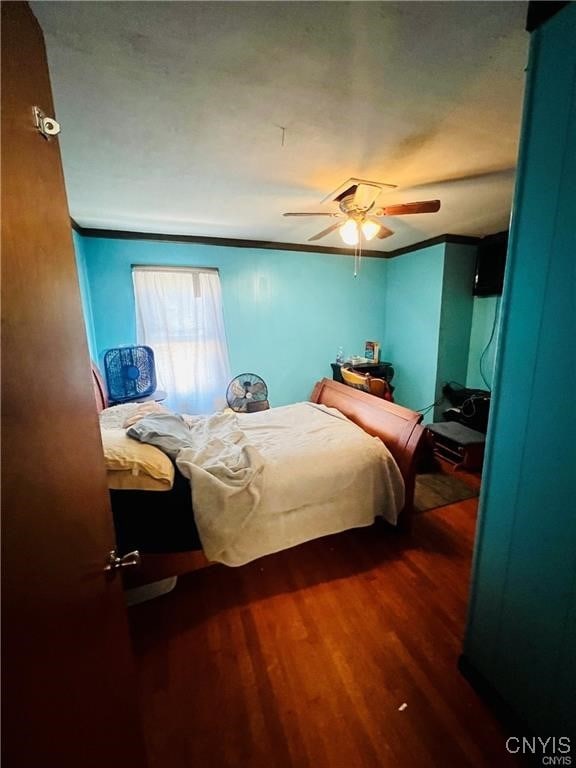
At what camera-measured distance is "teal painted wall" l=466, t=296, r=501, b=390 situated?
11.4ft

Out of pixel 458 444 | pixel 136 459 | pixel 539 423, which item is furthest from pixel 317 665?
pixel 458 444

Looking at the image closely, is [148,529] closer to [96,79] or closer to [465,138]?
[96,79]

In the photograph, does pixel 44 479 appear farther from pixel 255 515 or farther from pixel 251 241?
pixel 251 241

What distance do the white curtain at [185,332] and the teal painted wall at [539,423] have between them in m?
2.99

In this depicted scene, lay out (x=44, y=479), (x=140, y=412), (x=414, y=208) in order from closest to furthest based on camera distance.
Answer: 1. (x=44, y=479)
2. (x=414, y=208)
3. (x=140, y=412)

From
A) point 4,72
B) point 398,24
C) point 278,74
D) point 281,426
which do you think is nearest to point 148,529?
point 281,426

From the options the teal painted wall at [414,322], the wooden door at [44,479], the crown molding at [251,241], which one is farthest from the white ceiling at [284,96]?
the teal painted wall at [414,322]

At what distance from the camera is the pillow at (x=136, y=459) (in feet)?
4.64

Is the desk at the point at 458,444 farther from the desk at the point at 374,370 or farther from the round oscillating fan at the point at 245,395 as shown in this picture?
the round oscillating fan at the point at 245,395

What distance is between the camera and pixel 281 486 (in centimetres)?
171

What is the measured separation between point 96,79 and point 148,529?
6.26 feet

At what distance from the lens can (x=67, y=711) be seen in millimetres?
547

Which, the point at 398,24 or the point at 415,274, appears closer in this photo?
the point at 398,24

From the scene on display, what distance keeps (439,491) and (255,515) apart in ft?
5.89
